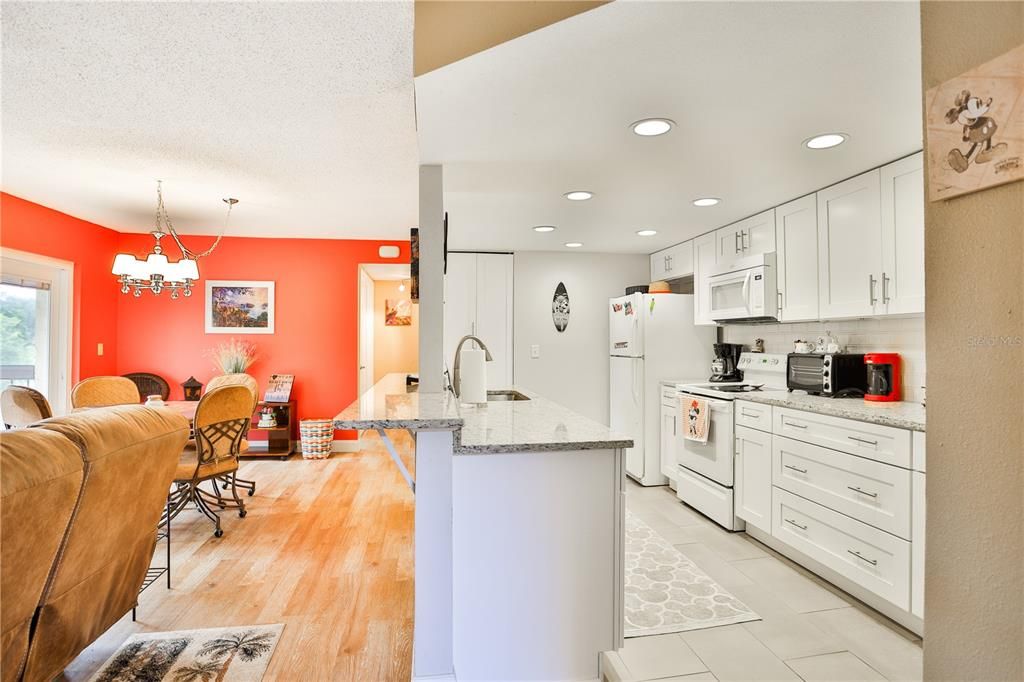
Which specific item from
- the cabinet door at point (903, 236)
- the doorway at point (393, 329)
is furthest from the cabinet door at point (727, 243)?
the doorway at point (393, 329)

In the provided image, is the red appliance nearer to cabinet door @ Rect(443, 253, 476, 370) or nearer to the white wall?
the white wall

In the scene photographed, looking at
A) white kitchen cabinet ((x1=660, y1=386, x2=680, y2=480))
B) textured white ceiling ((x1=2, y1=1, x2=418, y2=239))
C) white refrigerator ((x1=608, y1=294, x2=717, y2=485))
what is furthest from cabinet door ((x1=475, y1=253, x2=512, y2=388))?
white kitchen cabinet ((x1=660, y1=386, x2=680, y2=480))

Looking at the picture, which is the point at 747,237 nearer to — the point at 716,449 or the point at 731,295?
the point at 731,295

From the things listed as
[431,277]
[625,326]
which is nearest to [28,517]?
[431,277]

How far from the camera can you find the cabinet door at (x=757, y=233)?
11.4 feet

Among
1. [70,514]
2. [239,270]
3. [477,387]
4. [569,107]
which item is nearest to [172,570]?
[70,514]

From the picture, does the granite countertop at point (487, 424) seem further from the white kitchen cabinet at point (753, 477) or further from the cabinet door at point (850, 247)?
the cabinet door at point (850, 247)

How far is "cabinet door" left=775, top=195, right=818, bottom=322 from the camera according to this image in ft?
10.2

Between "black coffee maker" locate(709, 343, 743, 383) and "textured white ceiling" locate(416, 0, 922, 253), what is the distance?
4.56 ft

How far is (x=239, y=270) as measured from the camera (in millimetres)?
5746

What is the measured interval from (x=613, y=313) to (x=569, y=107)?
3216 millimetres

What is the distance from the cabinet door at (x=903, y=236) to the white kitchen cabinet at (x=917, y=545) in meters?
0.83

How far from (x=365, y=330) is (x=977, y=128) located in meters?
6.09

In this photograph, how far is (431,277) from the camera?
254 cm
